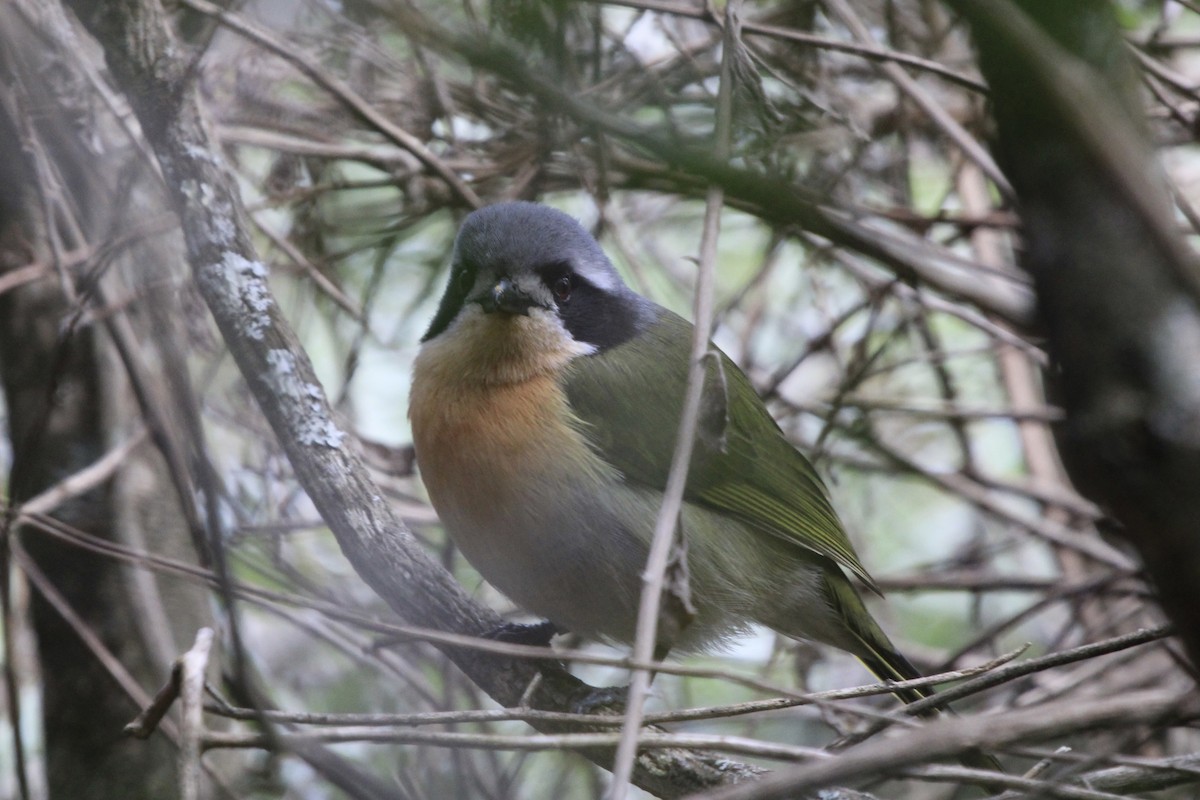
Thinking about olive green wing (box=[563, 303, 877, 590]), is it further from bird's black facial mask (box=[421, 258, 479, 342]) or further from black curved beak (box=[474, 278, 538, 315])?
bird's black facial mask (box=[421, 258, 479, 342])

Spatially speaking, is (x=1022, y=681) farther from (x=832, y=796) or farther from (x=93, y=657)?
(x=93, y=657)

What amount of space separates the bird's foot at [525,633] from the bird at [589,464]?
4.0 inches

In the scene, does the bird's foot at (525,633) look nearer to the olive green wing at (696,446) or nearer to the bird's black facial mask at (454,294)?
the olive green wing at (696,446)

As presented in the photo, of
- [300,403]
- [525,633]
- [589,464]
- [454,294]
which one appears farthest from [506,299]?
[525,633]

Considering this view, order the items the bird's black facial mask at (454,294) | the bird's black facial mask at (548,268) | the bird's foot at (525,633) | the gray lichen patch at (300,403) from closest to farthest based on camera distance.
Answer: the gray lichen patch at (300,403)
the bird's foot at (525,633)
the bird's black facial mask at (548,268)
the bird's black facial mask at (454,294)

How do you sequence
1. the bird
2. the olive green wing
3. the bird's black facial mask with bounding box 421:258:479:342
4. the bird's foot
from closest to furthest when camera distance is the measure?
the bird's foot → the bird → the olive green wing → the bird's black facial mask with bounding box 421:258:479:342

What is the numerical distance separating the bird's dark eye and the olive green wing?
0.25 m

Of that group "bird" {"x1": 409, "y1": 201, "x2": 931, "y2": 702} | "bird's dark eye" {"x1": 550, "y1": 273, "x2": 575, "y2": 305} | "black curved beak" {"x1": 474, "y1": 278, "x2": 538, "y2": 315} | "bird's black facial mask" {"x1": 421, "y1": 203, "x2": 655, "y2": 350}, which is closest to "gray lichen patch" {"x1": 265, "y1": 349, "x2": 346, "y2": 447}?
"bird" {"x1": 409, "y1": 201, "x2": 931, "y2": 702}

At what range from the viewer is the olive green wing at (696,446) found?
380 centimetres

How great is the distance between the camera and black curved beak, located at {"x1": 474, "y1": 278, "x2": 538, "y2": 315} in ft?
12.8

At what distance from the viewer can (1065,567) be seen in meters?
5.34

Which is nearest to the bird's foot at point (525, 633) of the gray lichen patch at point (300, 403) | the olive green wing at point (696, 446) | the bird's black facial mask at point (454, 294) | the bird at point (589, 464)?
the bird at point (589, 464)

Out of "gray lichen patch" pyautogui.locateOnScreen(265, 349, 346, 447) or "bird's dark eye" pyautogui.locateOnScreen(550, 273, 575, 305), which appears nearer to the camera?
"gray lichen patch" pyautogui.locateOnScreen(265, 349, 346, 447)

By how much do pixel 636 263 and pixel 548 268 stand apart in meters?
0.85
